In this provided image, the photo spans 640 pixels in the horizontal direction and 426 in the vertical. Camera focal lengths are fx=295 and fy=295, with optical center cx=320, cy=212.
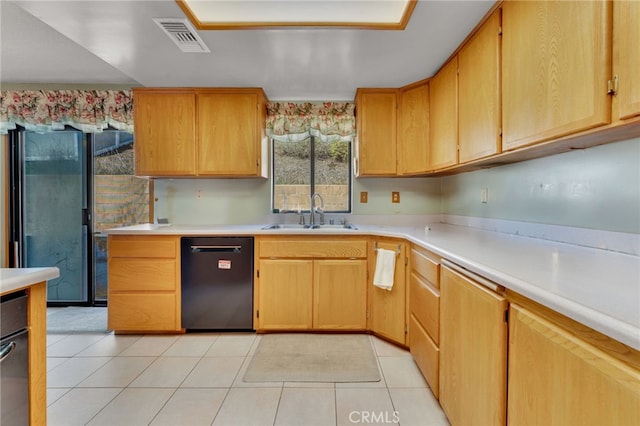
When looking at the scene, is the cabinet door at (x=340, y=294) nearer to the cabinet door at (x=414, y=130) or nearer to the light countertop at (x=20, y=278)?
the cabinet door at (x=414, y=130)

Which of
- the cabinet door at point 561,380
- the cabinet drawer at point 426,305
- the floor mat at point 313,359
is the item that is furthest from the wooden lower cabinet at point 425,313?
the cabinet door at point 561,380

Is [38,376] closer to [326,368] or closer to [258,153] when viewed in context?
[326,368]

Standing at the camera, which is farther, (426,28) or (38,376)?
(426,28)

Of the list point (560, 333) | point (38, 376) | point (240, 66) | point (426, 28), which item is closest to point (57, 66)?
point (240, 66)

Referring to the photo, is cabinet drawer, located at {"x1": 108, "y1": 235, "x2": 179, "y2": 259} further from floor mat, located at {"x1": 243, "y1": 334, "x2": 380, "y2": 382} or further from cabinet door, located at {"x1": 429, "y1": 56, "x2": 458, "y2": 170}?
cabinet door, located at {"x1": 429, "y1": 56, "x2": 458, "y2": 170}

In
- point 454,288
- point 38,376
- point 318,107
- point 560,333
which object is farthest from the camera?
point 318,107

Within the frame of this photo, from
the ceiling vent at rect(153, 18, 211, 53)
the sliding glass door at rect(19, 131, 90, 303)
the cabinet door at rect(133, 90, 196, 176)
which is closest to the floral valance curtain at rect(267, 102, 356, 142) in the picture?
the cabinet door at rect(133, 90, 196, 176)

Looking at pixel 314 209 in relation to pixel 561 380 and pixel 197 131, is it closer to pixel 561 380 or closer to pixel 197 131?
pixel 197 131

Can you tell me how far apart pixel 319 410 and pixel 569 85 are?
1.84 meters

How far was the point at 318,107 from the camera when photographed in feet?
9.77

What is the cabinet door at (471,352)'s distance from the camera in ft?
3.30

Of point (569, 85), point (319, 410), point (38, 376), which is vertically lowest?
point (319, 410)

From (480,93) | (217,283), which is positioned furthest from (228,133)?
(480,93)

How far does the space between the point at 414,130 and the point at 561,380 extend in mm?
2210
